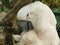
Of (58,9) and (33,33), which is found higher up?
(58,9)

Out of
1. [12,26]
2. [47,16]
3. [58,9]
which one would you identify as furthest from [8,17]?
[58,9]

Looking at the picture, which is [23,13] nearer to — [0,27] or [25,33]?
[25,33]

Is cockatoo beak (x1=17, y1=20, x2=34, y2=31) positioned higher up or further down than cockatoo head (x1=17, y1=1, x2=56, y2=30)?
further down

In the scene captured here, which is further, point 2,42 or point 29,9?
point 2,42

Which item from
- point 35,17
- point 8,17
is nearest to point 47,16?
point 35,17

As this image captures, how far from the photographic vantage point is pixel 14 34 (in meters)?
0.73

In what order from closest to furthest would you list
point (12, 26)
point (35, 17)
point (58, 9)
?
point (35, 17) < point (12, 26) < point (58, 9)

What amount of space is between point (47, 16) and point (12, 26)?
19cm

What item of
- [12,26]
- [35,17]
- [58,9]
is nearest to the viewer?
[35,17]

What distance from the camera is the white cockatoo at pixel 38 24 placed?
1.89 ft

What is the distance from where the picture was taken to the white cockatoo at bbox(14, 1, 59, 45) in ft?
1.89

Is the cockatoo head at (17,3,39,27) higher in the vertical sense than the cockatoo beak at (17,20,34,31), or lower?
higher

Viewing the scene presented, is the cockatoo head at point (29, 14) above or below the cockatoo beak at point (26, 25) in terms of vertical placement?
above

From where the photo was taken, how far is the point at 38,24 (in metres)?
0.57
